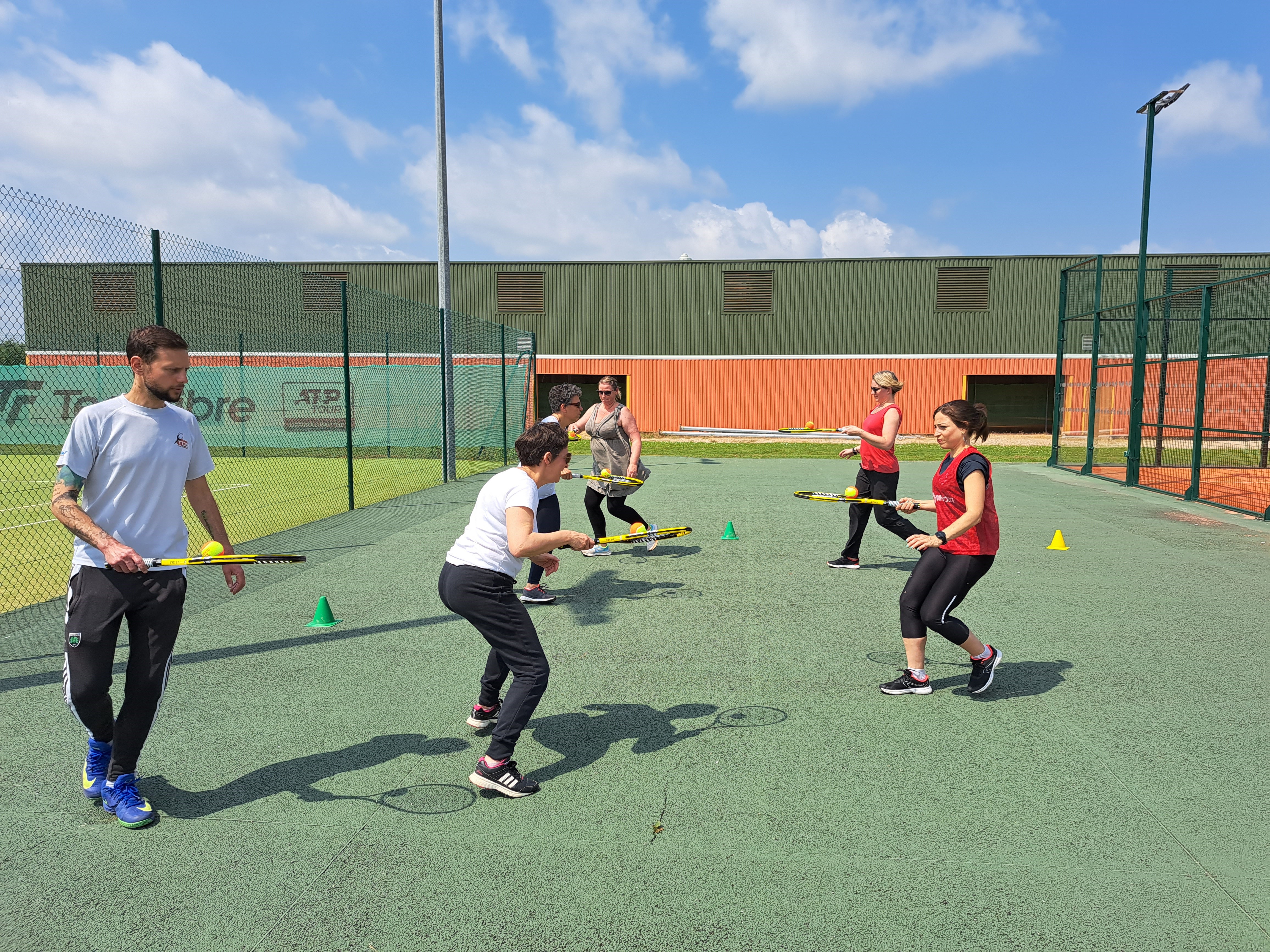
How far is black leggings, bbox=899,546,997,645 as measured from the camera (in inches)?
186

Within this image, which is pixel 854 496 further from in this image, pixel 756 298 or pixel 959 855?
pixel 756 298

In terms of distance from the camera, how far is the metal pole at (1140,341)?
16.1 meters

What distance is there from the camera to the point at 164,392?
3.39 metres

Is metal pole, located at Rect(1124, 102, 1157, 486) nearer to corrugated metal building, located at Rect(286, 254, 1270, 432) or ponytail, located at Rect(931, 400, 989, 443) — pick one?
ponytail, located at Rect(931, 400, 989, 443)

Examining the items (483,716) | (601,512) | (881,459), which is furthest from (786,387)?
(483,716)

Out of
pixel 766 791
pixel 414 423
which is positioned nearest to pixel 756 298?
pixel 414 423

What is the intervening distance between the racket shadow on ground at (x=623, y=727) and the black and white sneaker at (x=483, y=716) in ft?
0.72

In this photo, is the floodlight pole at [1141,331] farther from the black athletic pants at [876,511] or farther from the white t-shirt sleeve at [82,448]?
the white t-shirt sleeve at [82,448]

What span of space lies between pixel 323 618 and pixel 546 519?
6.03 feet

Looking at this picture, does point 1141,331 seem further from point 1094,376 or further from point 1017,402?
point 1017,402

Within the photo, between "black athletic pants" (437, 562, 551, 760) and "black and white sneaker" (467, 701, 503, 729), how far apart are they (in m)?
0.54

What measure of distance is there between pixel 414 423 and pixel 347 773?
683 inches

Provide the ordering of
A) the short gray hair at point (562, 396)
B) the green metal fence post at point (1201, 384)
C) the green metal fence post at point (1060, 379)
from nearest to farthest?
the short gray hair at point (562, 396), the green metal fence post at point (1201, 384), the green metal fence post at point (1060, 379)

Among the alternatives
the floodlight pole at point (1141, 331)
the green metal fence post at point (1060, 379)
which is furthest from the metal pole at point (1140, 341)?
the green metal fence post at point (1060, 379)
